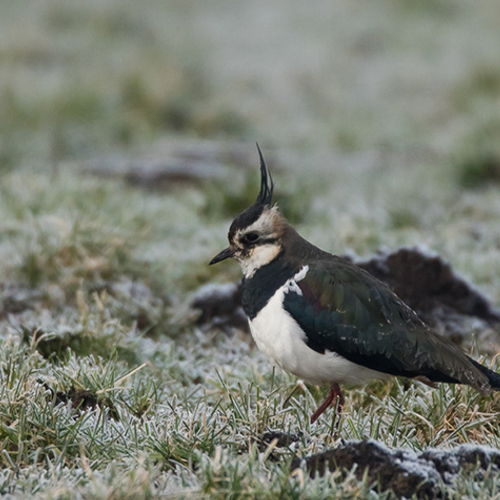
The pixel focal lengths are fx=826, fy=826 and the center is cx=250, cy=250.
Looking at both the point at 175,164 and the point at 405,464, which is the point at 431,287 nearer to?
the point at 405,464

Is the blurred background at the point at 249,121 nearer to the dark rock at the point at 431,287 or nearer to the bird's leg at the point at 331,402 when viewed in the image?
the dark rock at the point at 431,287

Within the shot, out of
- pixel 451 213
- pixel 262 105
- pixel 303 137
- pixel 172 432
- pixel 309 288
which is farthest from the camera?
pixel 262 105

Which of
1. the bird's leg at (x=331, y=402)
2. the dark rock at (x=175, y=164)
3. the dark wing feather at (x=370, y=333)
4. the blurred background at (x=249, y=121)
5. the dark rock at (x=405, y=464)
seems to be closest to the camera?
the dark rock at (x=405, y=464)

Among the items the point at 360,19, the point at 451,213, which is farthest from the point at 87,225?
the point at 360,19

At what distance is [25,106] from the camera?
10.2 meters

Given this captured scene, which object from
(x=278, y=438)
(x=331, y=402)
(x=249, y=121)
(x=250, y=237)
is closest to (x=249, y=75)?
(x=249, y=121)

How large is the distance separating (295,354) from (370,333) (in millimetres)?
320

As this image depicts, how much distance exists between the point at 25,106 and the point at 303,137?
3550mm

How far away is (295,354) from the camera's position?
3338 millimetres

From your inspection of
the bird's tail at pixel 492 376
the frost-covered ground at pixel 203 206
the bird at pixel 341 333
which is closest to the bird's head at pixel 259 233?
the bird at pixel 341 333

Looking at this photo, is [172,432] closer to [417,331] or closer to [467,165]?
[417,331]

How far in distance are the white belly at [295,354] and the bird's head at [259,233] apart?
0.99 feet

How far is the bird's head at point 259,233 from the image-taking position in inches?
145

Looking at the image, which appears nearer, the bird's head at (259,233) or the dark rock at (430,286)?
the bird's head at (259,233)
